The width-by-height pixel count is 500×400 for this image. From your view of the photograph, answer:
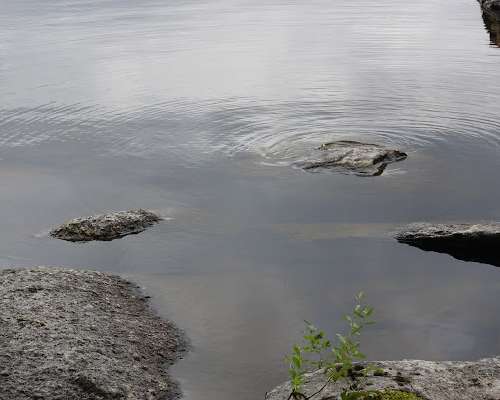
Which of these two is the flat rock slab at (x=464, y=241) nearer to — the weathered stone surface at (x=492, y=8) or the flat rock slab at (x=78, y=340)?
the flat rock slab at (x=78, y=340)

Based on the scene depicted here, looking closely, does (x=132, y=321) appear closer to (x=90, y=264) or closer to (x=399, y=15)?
(x=90, y=264)

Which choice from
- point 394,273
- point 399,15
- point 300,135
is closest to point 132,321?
point 394,273

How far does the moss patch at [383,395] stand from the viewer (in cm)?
825

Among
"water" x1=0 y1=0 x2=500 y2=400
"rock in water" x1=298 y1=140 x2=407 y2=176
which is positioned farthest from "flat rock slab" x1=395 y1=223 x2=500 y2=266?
"rock in water" x1=298 y1=140 x2=407 y2=176

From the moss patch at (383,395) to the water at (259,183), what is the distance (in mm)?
2192

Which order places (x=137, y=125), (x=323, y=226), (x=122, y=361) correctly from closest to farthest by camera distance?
1. (x=122, y=361)
2. (x=323, y=226)
3. (x=137, y=125)

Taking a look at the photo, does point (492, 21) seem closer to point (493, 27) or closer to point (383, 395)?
point (493, 27)

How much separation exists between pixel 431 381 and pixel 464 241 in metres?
6.17

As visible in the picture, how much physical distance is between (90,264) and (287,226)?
4.78 metres

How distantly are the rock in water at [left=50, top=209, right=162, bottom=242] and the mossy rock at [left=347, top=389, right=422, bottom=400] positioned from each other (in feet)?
28.4

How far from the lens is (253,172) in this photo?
65.6 ft

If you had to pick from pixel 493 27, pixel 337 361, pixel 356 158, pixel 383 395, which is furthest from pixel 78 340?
pixel 493 27

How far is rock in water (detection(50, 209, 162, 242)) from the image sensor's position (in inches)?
616

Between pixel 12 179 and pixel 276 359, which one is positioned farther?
pixel 12 179
